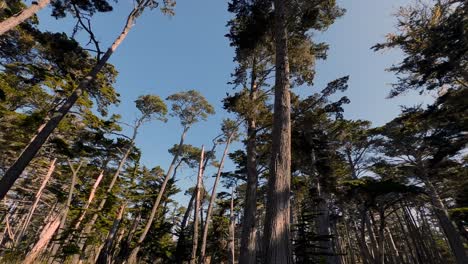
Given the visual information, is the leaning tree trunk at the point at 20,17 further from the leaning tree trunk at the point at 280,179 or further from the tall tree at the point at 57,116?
the leaning tree trunk at the point at 280,179

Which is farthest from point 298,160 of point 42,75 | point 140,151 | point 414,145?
point 42,75

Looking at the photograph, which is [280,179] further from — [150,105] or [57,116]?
[150,105]

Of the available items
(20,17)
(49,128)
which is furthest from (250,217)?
(20,17)

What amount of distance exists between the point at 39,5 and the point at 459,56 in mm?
15596

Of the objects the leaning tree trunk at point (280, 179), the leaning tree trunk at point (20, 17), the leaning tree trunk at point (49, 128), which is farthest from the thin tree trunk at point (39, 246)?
the leaning tree trunk at point (280, 179)

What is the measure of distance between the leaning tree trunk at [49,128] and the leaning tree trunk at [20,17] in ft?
7.29

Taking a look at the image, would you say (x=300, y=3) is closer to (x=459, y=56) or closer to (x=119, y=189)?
(x=459, y=56)

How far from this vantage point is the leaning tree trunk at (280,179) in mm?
3417

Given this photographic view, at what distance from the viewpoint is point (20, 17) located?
6805mm

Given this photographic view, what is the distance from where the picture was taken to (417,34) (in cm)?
1012

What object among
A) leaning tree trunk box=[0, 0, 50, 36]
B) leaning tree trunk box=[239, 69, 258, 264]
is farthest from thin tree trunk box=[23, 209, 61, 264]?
leaning tree trunk box=[0, 0, 50, 36]

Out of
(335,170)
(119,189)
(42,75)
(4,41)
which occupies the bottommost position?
(119,189)

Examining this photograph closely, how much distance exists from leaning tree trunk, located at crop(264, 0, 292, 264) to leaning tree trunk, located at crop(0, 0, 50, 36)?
25.8 feet

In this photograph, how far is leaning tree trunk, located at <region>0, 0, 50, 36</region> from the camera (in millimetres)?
6414
